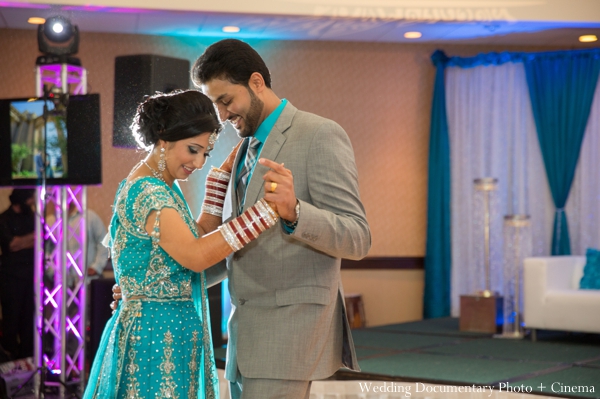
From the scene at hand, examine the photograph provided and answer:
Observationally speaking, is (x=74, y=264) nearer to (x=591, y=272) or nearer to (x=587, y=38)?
(x=591, y=272)

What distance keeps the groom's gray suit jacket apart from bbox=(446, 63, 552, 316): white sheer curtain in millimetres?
5839

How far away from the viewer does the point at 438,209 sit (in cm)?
784

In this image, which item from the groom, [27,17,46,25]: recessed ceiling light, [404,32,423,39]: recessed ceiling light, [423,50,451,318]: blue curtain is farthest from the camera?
[423,50,451,318]: blue curtain

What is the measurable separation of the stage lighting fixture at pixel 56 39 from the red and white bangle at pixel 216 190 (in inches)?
102

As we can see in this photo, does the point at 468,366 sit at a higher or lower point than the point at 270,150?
lower

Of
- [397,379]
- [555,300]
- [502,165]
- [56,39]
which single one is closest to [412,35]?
[502,165]

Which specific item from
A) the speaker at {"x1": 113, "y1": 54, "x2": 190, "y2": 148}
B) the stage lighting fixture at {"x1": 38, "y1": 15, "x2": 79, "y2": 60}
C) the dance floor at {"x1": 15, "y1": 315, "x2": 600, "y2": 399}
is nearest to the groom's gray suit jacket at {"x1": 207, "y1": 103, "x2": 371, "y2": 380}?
the speaker at {"x1": 113, "y1": 54, "x2": 190, "y2": 148}

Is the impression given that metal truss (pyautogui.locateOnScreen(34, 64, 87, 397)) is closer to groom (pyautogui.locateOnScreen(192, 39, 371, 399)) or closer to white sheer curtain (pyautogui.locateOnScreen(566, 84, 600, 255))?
groom (pyautogui.locateOnScreen(192, 39, 371, 399))

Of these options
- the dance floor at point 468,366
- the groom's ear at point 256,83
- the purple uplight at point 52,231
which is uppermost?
the groom's ear at point 256,83

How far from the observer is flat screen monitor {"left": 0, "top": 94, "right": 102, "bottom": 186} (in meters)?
4.18

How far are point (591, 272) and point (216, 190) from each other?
15.7ft

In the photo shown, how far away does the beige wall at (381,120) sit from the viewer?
303 inches

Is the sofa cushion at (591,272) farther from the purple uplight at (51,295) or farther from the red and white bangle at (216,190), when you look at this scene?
the red and white bangle at (216,190)

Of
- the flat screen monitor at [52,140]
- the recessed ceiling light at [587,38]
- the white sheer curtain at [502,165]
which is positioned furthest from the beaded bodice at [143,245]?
the recessed ceiling light at [587,38]
